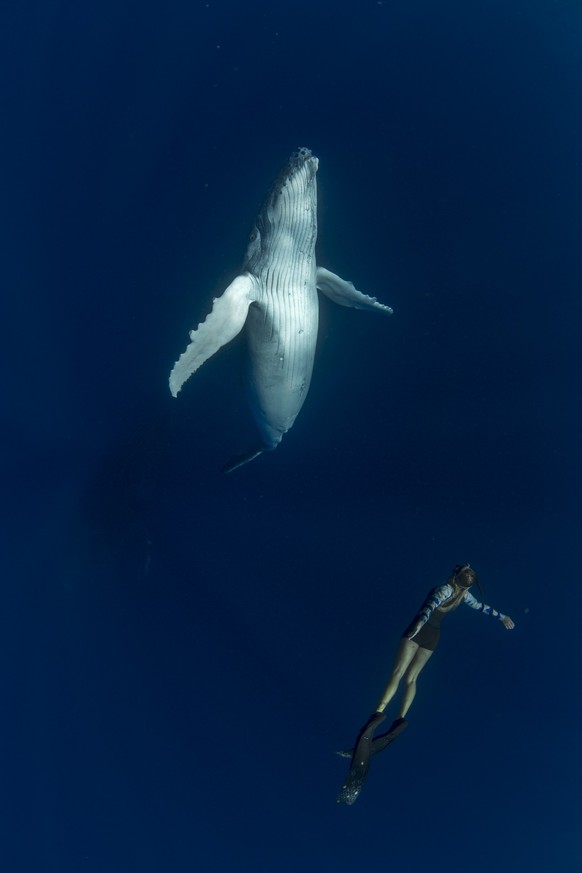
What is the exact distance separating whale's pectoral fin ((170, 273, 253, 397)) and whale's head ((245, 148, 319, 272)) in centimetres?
67

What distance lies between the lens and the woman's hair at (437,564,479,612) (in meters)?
8.91

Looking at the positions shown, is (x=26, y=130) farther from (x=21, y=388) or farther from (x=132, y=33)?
A: (x=21, y=388)

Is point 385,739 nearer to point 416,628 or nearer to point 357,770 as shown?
point 357,770

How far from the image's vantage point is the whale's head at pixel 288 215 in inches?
299

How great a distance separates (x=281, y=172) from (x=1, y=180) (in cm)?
607

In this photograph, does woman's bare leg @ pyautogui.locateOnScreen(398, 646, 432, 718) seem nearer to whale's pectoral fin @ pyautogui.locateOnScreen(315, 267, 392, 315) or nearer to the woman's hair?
the woman's hair

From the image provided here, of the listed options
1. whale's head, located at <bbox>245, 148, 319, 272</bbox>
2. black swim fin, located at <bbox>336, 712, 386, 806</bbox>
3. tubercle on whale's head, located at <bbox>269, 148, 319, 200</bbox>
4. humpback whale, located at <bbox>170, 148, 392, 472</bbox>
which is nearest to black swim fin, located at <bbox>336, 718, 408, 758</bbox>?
black swim fin, located at <bbox>336, 712, 386, 806</bbox>

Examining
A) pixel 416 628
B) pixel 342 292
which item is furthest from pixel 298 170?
pixel 416 628

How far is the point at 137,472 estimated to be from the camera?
41.1 feet

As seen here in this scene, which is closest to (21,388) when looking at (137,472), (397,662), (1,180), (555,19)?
(137,472)

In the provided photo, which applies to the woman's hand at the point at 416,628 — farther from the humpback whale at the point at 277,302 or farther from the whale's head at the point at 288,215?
the whale's head at the point at 288,215

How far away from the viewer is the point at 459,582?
8945 millimetres

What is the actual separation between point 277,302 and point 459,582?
480 centimetres

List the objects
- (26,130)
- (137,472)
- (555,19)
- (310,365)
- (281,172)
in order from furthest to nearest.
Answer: (137,472) < (26,130) < (555,19) < (310,365) < (281,172)
